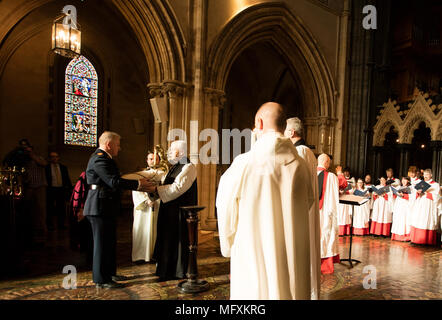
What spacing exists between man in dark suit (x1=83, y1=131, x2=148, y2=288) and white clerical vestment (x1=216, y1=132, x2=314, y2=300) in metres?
1.91

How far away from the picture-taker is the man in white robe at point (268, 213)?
2111 millimetres

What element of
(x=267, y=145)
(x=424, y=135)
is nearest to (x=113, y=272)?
(x=267, y=145)

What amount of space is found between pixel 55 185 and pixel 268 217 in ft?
21.7

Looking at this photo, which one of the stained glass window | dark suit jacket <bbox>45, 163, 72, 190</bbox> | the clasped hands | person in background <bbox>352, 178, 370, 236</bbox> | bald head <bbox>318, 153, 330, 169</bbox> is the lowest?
person in background <bbox>352, 178, 370, 236</bbox>

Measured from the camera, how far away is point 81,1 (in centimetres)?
1119

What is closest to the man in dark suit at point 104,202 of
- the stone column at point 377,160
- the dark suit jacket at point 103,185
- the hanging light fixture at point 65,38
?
the dark suit jacket at point 103,185

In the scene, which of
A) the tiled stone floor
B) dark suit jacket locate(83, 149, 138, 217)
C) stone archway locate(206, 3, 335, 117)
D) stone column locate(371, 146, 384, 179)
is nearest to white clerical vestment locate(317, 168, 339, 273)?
the tiled stone floor

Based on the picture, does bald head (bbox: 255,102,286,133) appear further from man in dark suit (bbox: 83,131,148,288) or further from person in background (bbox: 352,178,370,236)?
person in background (bbox: 352,178,370,236)

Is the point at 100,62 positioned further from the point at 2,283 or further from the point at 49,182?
the point at 2,283

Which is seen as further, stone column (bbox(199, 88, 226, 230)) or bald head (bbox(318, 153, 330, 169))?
stone column (bbox(199, 88, 226, 230))

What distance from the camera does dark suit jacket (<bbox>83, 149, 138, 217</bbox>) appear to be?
3.62 meters

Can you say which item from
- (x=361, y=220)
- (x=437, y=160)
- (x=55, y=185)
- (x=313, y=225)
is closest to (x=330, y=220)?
(x=313, y=225)

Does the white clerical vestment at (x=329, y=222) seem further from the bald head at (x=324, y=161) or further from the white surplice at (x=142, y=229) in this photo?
the white surplice at (x=142, y=229)
